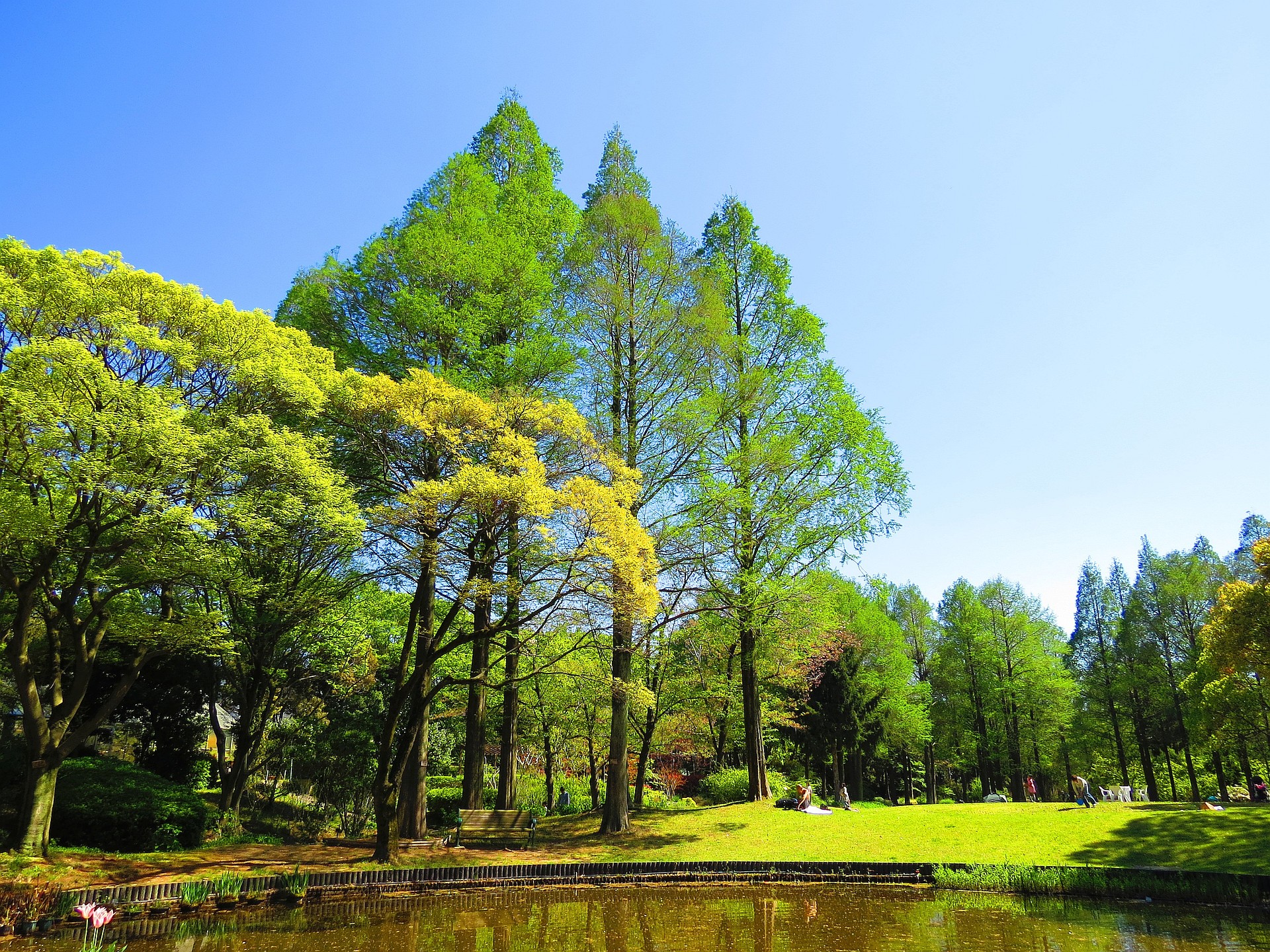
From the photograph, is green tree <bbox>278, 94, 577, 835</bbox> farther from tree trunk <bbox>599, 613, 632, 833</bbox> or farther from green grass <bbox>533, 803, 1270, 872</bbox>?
green grass <bbox>533, 803, 1270, 872</bbox>

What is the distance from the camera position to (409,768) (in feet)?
50.0

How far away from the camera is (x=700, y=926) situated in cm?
967

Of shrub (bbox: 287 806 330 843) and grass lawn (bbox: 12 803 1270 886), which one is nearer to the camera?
grass lawn (bbox: 12 803 1270 886)

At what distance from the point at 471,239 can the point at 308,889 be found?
47.2 feet

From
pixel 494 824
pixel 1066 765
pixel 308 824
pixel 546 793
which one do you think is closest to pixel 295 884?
pixel 494 824

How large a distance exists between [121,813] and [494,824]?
24.2 ft

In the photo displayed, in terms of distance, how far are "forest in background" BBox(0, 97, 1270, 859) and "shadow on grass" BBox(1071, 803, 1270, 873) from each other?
3368 mm

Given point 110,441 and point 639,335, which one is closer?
point 110,441

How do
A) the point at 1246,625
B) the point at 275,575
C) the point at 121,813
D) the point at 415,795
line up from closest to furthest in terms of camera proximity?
the point at 121,813 → the point at 1246,625 → the point at 415,795 → the point at 275,575

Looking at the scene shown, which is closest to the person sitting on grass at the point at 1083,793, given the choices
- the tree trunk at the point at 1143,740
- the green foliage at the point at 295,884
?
the tree trunk at the point at 1143,740

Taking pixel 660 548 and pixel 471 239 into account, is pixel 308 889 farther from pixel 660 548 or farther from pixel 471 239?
pixel 471 239

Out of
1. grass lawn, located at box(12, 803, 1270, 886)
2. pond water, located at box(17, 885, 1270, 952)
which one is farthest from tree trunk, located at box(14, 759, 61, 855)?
pond water, located at box(17, 885, 1270, 952)

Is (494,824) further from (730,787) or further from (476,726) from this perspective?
(730,787)

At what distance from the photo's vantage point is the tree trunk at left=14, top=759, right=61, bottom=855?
11297mm
